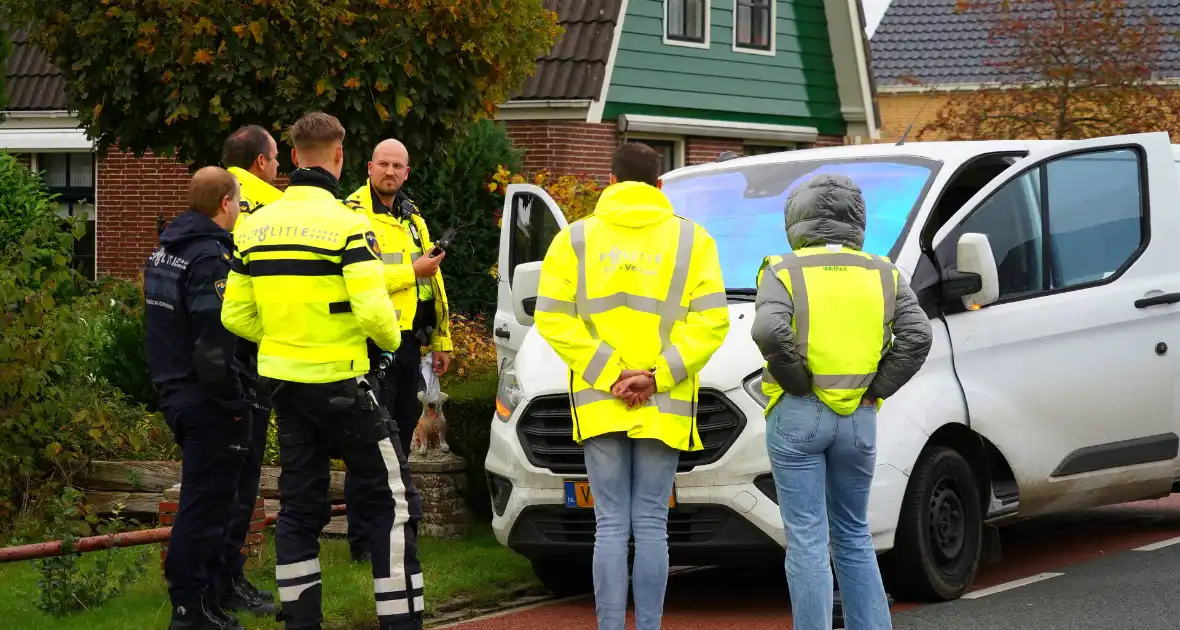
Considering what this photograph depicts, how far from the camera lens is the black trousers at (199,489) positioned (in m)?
7.15

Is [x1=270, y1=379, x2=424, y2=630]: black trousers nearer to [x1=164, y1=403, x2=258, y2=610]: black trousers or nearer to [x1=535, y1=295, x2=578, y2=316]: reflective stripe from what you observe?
[x1=164, y1=403, x2=258, y2=610]: black trousers

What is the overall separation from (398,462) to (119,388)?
603 cm

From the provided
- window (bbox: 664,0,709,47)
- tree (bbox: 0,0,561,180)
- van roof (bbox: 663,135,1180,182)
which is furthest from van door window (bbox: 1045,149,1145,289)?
window (bbox: 664,0,709,47)

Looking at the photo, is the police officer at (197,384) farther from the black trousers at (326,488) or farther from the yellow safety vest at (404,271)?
the yellow safety vest at (404,271)

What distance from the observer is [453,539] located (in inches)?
388

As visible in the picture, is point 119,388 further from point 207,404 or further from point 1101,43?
point 1101,43

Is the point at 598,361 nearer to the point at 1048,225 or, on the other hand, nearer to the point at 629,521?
the point at 629,521

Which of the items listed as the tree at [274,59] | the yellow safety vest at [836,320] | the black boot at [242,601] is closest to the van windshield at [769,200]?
the yellow safety vest at [836,320]

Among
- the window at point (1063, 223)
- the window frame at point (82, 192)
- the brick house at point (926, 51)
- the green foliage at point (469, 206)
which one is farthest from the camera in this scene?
the brick house at point (926, 51)

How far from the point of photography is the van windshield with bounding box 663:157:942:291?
8328mm

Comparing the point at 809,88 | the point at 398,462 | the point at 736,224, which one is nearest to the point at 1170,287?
the point at 736,224

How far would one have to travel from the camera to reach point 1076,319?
8.77 meters

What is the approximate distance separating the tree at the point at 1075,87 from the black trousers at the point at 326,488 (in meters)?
15.7

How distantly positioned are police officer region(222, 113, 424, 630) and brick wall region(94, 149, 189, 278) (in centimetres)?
1639
